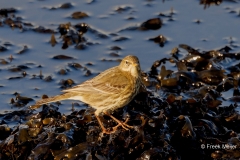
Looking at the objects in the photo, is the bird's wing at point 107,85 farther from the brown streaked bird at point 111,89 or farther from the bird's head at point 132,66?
the bird's head at point 132,66

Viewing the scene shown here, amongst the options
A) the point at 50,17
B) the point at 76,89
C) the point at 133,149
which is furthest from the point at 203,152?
the point at 50,17

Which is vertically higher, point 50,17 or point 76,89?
point 76,89

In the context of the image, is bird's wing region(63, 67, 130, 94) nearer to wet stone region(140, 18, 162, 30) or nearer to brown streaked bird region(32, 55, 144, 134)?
brown streaked bird region(32, 55, 144, 134)

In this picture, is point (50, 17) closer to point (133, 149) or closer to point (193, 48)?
point (193, 48)

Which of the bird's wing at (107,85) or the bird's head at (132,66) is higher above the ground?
the bird's head at (132,66)

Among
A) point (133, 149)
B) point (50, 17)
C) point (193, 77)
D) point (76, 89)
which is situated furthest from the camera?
point (50, 17)

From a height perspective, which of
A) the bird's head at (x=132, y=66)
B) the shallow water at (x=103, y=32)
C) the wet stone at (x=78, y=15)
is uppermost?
the bird's head at (x=132, y=66)

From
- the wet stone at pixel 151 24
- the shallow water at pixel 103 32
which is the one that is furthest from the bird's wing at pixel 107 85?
the wet stone at pixel 151 24

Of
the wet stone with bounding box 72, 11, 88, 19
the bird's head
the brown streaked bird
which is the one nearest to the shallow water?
the wet stone with bounding box 72, 11, 88, 19
